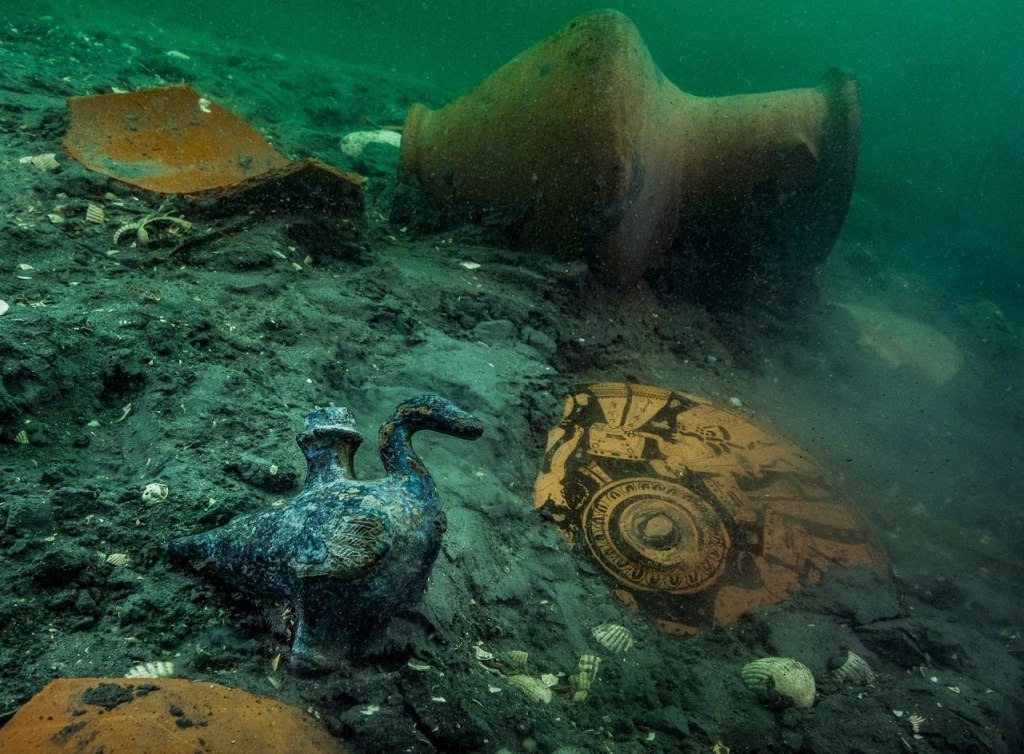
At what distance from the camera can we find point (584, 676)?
178 cm

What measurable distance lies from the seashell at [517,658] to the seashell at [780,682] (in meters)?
0.84

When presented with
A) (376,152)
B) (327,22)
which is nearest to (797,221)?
(376,152)

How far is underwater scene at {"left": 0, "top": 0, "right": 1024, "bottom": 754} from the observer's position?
130 cm

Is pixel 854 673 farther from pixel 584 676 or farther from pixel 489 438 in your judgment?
pixel 489 438

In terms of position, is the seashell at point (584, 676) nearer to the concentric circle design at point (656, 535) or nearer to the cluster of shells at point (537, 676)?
the cluster of shells at point (537, 676)

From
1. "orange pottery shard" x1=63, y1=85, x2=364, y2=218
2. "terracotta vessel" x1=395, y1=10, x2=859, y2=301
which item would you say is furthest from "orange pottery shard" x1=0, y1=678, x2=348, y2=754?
"terracotta vessel" x1=395, y1=10, x2=859, y2=301

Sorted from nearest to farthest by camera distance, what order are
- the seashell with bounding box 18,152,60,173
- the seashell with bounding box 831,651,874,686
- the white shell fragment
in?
1. the seashell with bounding box 831,651,874,686
2. the seashell with bounding box 18,152,60,173
3. the white shell fragment

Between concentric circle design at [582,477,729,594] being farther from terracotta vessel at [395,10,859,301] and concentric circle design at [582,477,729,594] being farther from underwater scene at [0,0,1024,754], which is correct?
terracotta vessel at [395,10,859,301]

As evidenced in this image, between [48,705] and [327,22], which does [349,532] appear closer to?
[48,705]

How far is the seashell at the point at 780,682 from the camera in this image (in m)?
1.92

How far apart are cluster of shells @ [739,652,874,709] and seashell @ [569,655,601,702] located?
1.92ft

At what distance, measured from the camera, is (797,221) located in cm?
424

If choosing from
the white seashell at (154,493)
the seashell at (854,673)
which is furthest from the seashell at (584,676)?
the white seashell at (154,493)

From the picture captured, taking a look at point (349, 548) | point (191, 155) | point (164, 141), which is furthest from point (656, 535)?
point (164, 141)
